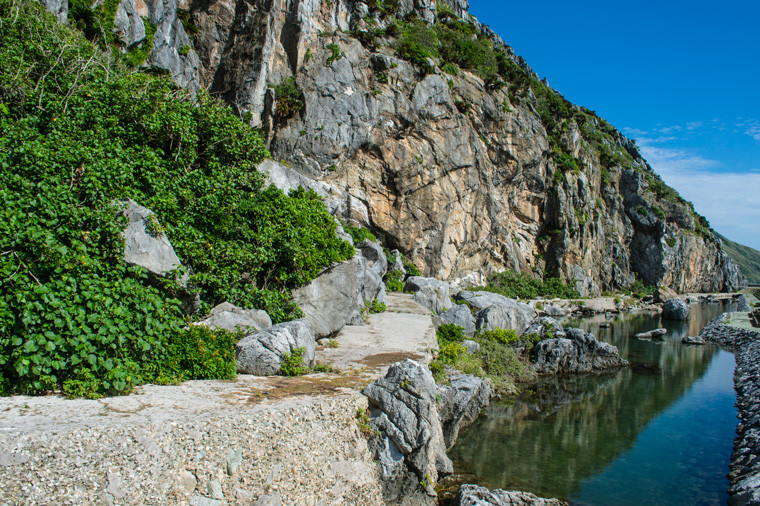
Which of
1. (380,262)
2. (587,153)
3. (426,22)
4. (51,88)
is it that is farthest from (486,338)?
(587,153)

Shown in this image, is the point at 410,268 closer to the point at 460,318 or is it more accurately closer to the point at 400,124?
the point at 400,124

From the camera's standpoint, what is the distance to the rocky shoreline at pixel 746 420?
886 centimetres

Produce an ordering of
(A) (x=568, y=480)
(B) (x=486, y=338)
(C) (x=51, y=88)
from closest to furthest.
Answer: (A) (x=568, y=480) < (C) (x=51, y=88) < (B) (x=486, y=338)

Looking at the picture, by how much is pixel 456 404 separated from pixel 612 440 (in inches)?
197

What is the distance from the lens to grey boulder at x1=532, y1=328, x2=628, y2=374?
18.2 m

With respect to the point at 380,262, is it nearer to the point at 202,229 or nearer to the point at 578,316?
the point at 202,229

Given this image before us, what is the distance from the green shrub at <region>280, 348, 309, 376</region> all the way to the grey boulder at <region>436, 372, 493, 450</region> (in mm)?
3499

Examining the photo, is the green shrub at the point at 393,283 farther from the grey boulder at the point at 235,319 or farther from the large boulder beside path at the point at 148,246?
the large boulder beside path at the point at 148,246

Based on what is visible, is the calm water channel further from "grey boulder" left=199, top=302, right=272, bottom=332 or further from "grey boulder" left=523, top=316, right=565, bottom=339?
"grey boulder" left=199, top=302, right=272, bottom=332

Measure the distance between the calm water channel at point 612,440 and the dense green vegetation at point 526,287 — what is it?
19493mm

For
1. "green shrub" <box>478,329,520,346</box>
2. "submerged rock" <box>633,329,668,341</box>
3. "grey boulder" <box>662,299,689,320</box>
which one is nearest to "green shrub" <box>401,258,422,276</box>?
"green shrub" <box>478,329,520,346</box>

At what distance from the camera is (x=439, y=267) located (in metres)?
34.2

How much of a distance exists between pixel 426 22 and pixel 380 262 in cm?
3095

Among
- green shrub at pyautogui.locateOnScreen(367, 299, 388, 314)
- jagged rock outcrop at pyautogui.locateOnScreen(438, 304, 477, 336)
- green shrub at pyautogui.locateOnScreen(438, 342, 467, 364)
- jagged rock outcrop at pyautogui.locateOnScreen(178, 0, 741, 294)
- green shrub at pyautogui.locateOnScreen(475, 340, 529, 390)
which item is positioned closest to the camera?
green shrub at pyautogui.locateOnScreen(438, 342, 467, 364)
